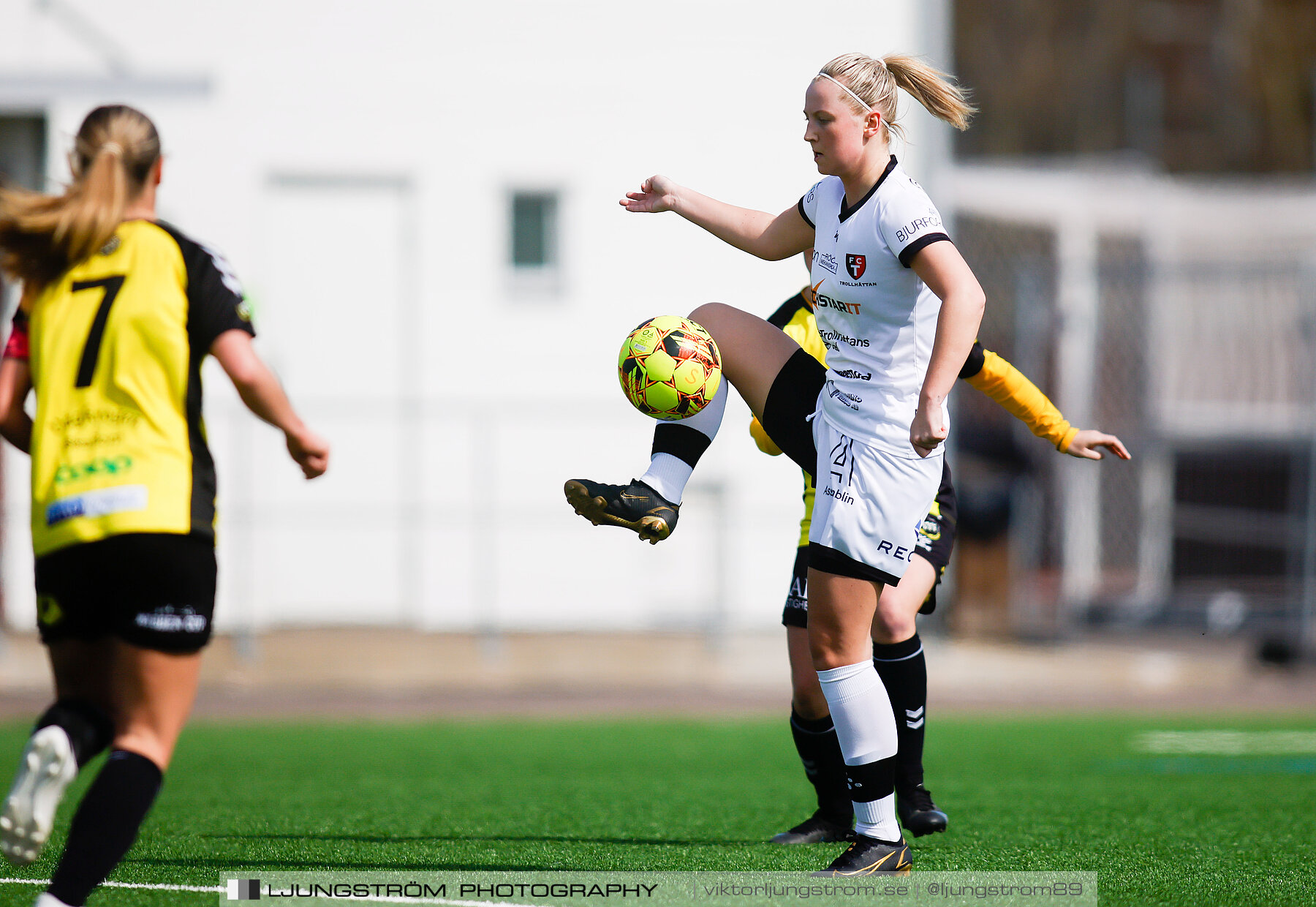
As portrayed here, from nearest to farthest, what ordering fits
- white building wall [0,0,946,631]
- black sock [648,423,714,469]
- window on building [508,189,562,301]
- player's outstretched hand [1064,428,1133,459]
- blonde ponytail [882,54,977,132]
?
blonde ponytail [882,54,977,132] < black sock [648,423,714,469] < player's outstretched hand [1064,428,1133,459] < white building wall [0,0,946,631] < window on building [508,189,562,301]

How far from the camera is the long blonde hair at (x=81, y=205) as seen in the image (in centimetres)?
333

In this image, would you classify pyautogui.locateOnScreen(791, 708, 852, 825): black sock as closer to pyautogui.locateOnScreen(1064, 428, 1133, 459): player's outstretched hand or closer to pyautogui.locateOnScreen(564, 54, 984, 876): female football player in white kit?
pyautogui.locateOnScreen(564, 54, 984, 876): female football player in white kit

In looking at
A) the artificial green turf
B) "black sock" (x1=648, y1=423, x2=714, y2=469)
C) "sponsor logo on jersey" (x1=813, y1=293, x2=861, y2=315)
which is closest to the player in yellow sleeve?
the artificial green turf

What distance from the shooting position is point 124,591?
3.28 m

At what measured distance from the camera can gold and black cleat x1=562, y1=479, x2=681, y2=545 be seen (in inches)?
164

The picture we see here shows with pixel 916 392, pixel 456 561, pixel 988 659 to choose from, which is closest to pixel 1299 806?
pixel 916 392

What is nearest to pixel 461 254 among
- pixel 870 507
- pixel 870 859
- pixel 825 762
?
pixel 825 762

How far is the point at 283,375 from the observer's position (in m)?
13.0

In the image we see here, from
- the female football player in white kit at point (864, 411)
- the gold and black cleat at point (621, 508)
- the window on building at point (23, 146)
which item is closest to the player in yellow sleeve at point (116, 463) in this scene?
the gold and black cleat at point (621, 508)

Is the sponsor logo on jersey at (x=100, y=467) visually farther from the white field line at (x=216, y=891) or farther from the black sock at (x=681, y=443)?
the black sock at (x=681, y=443)

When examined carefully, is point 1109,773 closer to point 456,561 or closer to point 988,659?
point 988,659

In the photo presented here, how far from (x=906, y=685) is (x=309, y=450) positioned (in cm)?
231

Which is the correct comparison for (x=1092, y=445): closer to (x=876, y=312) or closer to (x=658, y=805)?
(x=876, y=312)

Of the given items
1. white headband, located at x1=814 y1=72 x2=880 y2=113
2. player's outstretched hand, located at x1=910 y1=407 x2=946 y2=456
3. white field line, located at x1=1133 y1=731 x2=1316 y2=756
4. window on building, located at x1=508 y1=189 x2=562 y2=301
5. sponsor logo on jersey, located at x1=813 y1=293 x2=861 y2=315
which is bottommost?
white field line, located at x1=1133 y1=731 x2=1316 y2=756
